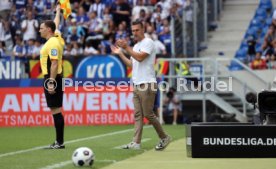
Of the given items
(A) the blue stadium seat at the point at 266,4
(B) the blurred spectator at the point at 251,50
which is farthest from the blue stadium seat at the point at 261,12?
(B) the blurred spectator at the point at 251,50

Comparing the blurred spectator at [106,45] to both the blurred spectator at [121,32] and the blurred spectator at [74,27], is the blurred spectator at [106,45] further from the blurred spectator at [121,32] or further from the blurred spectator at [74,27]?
the blurred spectator at [74,27]

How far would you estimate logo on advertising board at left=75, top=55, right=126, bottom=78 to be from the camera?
27375 millimetres

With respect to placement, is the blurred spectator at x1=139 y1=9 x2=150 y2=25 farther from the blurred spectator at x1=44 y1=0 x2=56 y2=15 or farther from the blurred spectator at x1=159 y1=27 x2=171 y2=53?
the blurred spectator at x1=44 y1=0 x2=56 y2=15

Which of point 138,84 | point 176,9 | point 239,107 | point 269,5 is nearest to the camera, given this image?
point 138,84

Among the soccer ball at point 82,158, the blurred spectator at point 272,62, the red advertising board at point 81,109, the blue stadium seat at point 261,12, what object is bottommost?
the red advertising board at point 81,109

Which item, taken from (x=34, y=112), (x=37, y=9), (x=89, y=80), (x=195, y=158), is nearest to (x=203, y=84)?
(x=89, y=80)

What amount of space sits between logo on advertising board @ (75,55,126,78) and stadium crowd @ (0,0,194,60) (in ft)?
1.52

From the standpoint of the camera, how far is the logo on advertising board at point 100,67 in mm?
27375

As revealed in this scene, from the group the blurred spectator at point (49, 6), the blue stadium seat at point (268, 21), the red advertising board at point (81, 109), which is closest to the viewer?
the red advertising board at point (81, 109)

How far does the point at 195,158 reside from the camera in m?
11.9

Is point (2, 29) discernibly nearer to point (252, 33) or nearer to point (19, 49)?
point (19, 49)

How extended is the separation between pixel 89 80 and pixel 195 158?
14.9 m

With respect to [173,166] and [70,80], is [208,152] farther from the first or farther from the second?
[70,80]

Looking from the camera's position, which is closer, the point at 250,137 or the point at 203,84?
the point at 250,137
